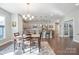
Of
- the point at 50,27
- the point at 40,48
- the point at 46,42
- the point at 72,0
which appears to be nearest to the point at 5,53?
the point at 40,48

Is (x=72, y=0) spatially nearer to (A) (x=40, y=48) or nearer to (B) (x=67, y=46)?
(B) (x=67, y=46)

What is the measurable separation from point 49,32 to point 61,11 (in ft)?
2.53

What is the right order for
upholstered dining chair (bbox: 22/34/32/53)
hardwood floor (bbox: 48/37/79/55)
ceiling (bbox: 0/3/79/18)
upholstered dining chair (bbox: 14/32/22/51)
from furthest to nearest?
upholstered dining chair (bbox: 22/34/32/53)
upholstered dining chair (bbox: 14/32/22/51)
hardwood floor (bbox: 48/37/79/55)
ceiling (bbox: 0/3/79/18)

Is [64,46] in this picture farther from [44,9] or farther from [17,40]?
[17,40]

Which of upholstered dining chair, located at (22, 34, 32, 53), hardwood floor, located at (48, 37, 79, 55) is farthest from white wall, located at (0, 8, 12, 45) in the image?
hardwood floor, located at (48, 37, 79, 55)

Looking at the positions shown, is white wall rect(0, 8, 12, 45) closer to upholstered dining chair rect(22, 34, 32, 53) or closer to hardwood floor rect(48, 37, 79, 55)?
upholstered dining chair rect(22, 34, 32, 53)

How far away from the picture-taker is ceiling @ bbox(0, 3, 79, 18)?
3.27 metres

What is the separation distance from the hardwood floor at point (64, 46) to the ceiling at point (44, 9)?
2.63ft

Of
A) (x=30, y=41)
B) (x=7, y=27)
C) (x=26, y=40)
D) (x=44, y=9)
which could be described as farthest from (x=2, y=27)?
(x=44, y=9)

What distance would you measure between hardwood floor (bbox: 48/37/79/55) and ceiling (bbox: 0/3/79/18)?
2.63 ft

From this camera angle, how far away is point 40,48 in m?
3.73

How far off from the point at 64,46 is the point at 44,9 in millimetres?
1291

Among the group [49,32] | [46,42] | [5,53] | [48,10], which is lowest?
[5,53]

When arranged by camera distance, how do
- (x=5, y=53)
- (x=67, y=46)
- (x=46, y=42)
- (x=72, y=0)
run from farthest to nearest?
(x=46, y=42), (x=67, y=46), (x=5, y=53), (x=72, y=0)
